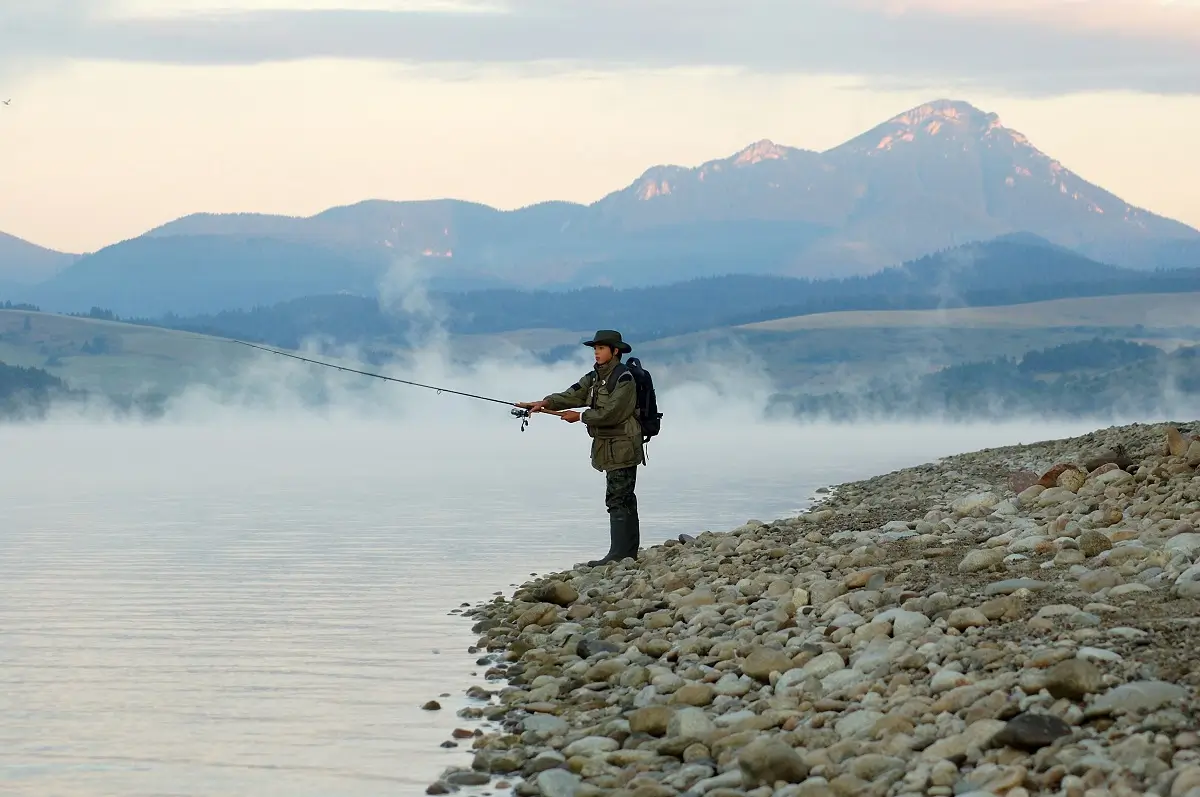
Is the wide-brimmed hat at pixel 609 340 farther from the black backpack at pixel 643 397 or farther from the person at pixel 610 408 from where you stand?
the black backpack at pixel 643 397

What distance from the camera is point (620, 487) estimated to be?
1939 cm

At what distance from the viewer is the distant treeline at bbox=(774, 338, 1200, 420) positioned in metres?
165

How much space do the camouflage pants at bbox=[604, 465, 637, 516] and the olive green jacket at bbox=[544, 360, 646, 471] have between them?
5.5 inches

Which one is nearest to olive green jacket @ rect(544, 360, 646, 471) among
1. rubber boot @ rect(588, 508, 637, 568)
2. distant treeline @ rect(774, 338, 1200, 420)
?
rubber boot @ rect(588, 508, 637, 568)


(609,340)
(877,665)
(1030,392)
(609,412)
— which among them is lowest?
(1030,392)

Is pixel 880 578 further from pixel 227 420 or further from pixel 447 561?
pixel 227 420

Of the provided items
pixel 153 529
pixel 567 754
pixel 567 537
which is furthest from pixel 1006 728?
pixel 153 529

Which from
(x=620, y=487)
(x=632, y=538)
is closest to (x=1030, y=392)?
(x=632, y=538)

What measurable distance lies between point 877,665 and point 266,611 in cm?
929

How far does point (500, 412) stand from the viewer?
197875 mm

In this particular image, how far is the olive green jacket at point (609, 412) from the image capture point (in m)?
18.5

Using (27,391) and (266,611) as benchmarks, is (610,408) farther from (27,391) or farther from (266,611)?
(27,391)

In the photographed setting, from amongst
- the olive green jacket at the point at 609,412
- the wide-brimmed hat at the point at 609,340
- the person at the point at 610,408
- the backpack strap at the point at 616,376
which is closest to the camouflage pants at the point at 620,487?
the person at the point at 610,408

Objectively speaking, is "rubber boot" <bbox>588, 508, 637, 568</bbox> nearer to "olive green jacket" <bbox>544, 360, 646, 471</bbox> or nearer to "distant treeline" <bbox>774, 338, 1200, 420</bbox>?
"olive green jacket" <bbox>544, 360, 646, 471</bbox>
